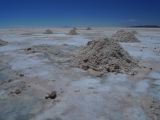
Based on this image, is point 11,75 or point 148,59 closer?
point 11,75

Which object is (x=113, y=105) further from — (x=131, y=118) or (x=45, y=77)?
(x=45, y=77)

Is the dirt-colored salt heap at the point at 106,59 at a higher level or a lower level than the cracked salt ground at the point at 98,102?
higher

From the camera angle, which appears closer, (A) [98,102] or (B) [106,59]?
(A) [98,102]

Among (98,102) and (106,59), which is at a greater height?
(106,59)

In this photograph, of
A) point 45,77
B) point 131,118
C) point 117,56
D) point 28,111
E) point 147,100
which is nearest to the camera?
point 131,118

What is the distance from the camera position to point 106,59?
876 cm

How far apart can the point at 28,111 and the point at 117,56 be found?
196 inches

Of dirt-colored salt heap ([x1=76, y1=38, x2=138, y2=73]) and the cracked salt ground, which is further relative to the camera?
dirt-colored salt heap ([x1=76, y1=38, x2=138, y2=73])

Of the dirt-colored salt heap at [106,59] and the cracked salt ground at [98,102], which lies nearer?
the cracked salt ground at [98,102]

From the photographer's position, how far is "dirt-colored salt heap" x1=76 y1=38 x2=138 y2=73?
8453 millimetres

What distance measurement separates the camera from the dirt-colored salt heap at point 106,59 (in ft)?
27.7

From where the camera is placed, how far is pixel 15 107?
17.6 ft

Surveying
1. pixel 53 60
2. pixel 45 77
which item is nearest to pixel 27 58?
pixel 53 60

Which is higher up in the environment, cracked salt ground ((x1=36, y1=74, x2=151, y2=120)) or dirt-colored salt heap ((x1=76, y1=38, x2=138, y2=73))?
dirt-colored salt heap ((x1=76, y1=38, x2=138, y2=73))
